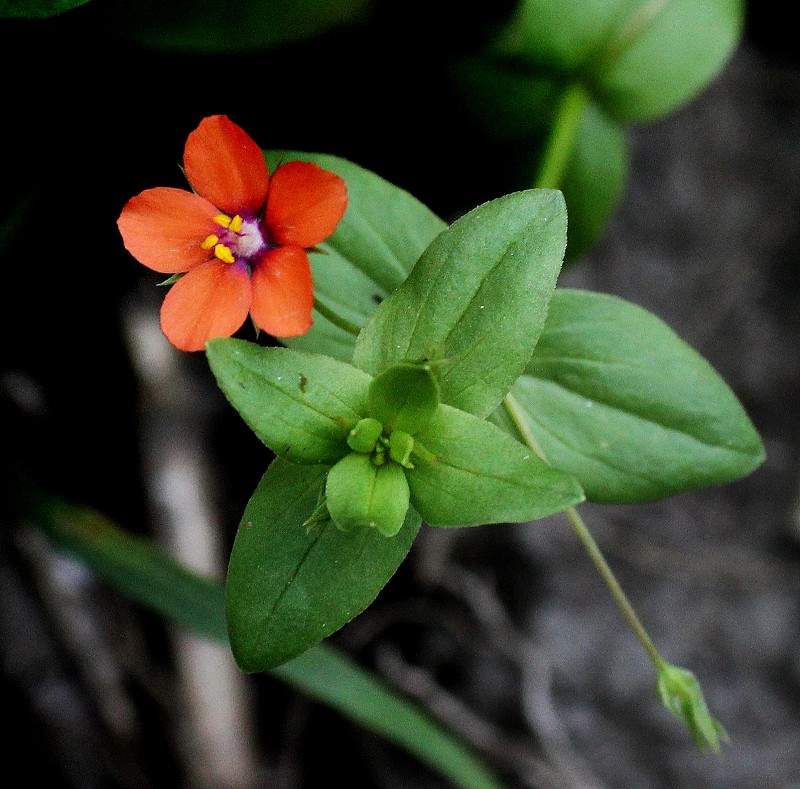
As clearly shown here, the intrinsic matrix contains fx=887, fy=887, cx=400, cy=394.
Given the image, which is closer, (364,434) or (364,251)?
(364,434)

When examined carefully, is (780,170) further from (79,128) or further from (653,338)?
(79,128)

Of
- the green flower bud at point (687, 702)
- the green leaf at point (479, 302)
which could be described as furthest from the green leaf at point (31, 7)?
the green flower bud at point (687, 702)

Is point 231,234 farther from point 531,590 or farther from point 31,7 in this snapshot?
point 531,590

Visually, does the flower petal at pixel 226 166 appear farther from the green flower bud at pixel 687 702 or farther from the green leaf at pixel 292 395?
the green flower bud at pixel 687 702

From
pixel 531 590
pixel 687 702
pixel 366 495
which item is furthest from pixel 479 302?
pixel 531 590

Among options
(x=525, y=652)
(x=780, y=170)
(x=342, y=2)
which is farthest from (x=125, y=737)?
(x=780, y=170)
